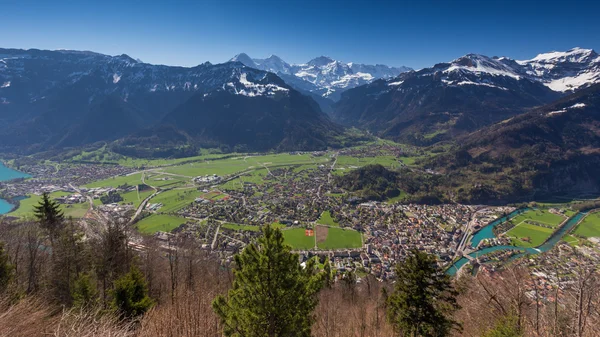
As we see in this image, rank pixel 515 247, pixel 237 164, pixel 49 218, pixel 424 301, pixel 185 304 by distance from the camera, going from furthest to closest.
Result: pixel 237 164 → pixel 515 247 → pixel 49 218 → pixel 424 301 → pixel 185 304

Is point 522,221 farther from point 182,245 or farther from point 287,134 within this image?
point 287,134

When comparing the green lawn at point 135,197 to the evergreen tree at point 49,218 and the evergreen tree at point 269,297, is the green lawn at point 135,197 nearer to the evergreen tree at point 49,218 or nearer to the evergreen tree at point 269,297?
the evergreen tree at point 49,218

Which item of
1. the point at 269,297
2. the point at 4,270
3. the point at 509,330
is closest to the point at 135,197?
the point at 4,270

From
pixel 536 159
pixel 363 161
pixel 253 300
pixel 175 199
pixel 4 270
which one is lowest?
pixel 175 199

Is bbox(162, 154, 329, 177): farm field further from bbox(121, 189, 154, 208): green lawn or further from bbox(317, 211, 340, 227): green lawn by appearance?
bbox(317, 211, 340, 227): green lawn

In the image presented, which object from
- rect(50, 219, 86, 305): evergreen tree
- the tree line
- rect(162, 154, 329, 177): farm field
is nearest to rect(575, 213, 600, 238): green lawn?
the tree line

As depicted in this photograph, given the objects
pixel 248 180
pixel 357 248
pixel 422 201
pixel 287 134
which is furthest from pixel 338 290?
pixel 287 134

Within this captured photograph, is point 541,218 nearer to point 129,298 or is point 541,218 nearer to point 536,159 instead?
point 536,159
